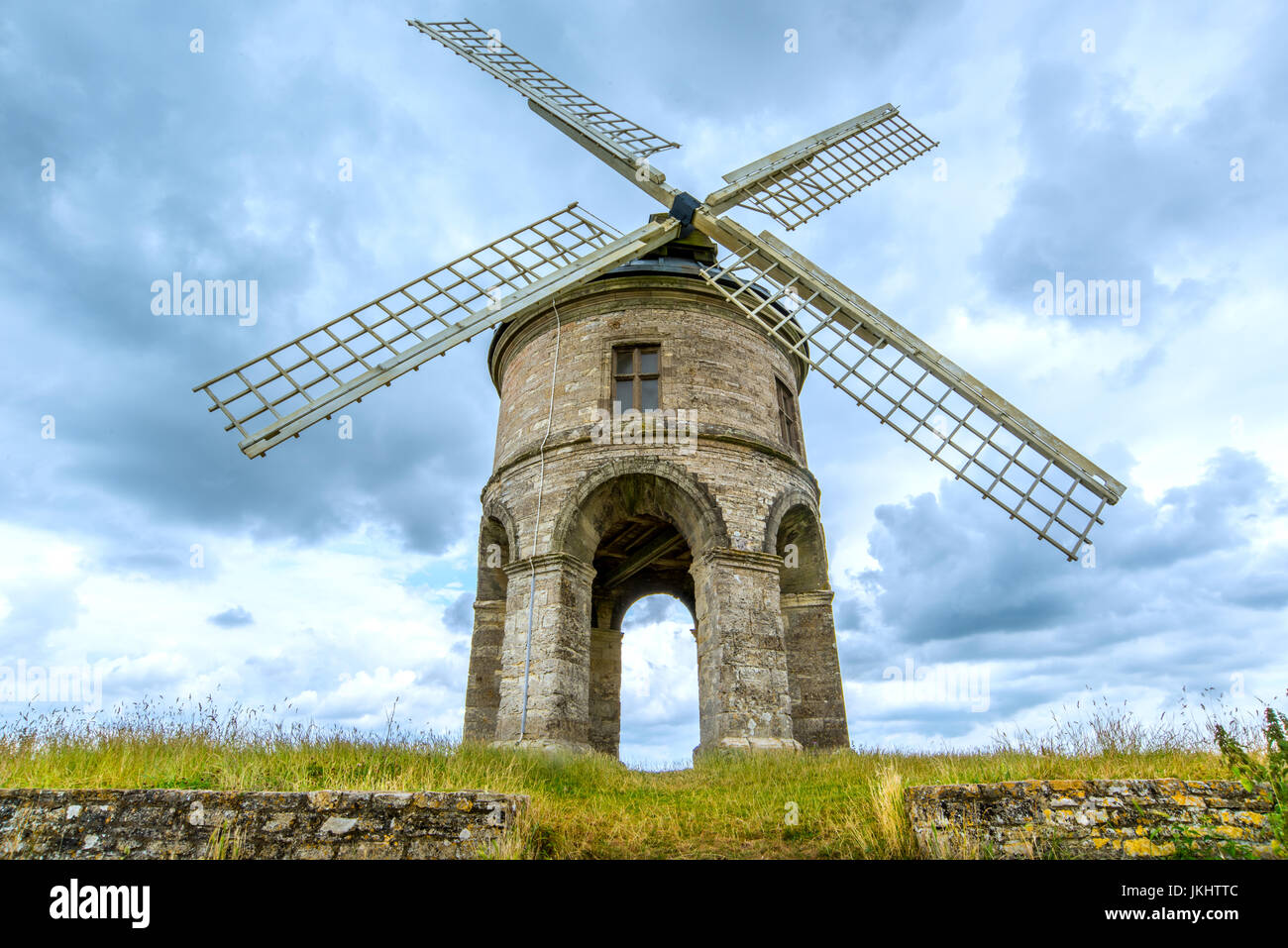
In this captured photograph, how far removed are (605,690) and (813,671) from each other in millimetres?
4754

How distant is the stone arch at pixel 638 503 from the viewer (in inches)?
432

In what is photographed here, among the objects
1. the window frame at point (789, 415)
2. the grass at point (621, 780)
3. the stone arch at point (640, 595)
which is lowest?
the grass at point (621, 780)

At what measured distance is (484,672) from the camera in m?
Result: 12.5

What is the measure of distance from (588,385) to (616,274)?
2.29 m

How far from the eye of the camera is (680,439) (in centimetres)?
1134

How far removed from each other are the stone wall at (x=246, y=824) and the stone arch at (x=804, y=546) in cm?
878

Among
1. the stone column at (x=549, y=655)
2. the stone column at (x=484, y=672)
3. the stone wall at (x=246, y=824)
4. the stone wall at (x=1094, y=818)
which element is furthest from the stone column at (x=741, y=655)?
the stone wall at (x=246, y=824)

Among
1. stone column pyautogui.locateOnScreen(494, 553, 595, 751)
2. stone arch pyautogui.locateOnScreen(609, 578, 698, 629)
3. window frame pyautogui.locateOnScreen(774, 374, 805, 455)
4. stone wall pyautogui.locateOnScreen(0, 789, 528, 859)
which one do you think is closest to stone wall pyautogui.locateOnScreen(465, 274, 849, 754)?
stone column pyautogui.locateOnScreen(494, 553, 595, 751)

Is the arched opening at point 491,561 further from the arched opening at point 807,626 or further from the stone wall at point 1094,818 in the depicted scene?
the stone wall at point 1094,818

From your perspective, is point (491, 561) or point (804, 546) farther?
point (491, 561)

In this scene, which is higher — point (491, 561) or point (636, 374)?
point (636, 374)

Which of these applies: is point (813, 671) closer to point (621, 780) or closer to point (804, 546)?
point (804, 546)

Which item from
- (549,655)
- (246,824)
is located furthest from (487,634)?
(246,824)
